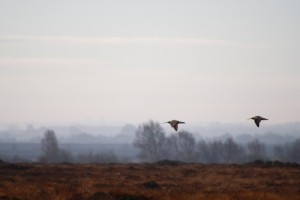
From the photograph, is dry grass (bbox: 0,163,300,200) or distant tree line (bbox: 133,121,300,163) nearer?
dry grass (bbox: 0,163,300,200)

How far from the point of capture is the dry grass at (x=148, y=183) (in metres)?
22.2

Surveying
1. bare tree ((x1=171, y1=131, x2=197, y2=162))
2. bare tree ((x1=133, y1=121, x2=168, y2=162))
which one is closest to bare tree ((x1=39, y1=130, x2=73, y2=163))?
bare tree ((x1=133, y1=121, x2=168, y2=162))

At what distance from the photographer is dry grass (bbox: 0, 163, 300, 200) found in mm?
22156

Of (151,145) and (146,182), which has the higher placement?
(151,145)

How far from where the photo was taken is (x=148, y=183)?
29641 mm

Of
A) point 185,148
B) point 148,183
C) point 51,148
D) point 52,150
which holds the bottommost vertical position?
point 148,183

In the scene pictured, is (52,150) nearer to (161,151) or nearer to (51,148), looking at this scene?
(51,148)

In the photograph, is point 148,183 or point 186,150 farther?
point 186,150

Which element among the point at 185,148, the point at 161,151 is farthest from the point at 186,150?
the point at 161,151

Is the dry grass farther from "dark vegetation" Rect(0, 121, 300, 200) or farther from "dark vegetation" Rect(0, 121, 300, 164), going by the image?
"dark vegetation" Rect(0, 121, 300, 164)

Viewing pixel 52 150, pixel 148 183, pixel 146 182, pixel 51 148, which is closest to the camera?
pixel 148 183

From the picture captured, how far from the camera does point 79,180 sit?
104 feet

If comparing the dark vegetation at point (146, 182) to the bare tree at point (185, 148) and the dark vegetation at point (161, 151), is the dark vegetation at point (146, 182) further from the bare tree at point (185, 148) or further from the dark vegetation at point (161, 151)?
the bare tree at point (185, 148)

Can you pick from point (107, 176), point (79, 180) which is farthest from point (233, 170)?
point (79, 180)
